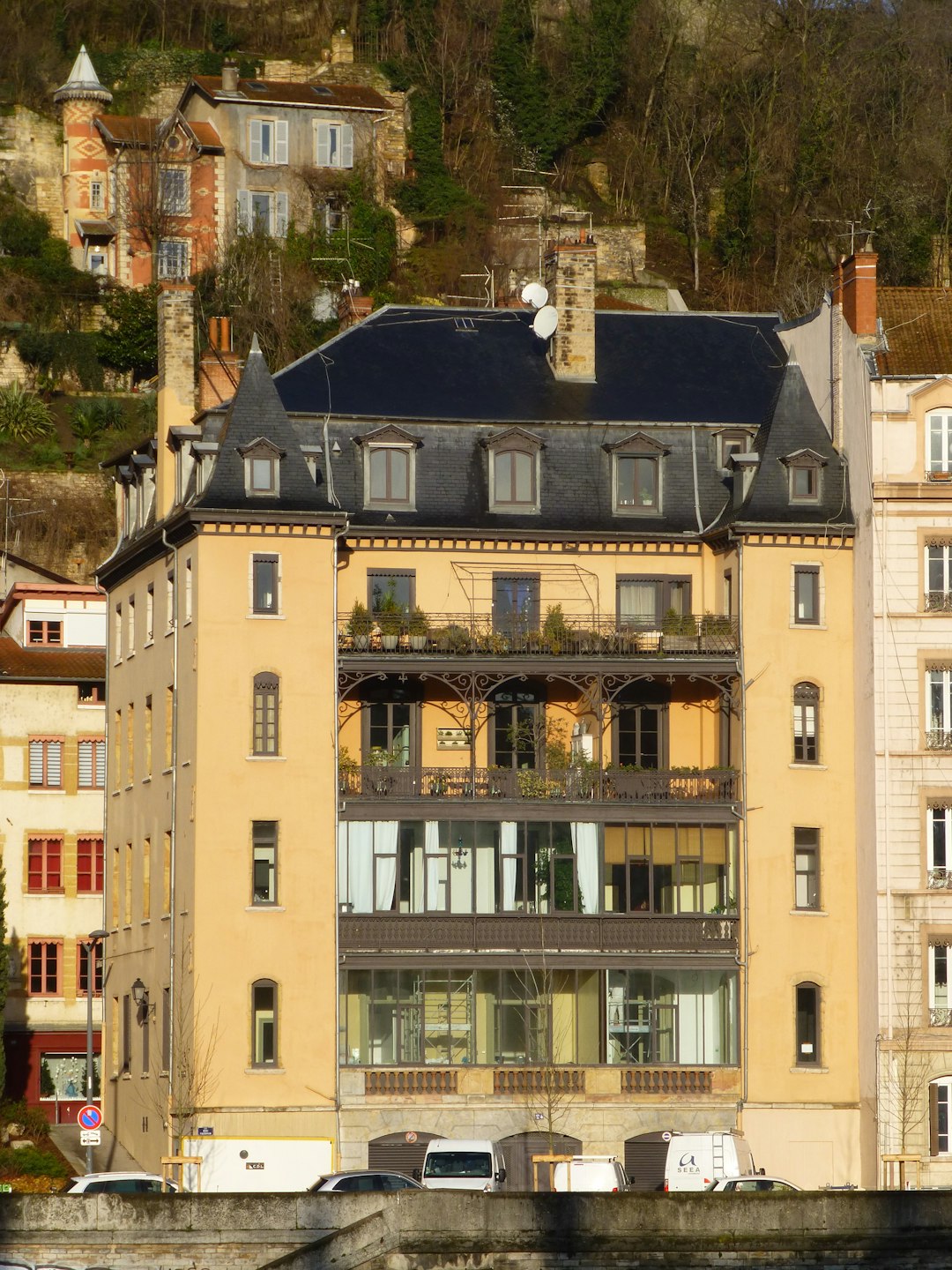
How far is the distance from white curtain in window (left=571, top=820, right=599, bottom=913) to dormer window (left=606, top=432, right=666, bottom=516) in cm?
687

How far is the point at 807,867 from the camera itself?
2216 inches

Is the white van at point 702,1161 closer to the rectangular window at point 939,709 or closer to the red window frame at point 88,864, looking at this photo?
the rectangular window at point 939,709

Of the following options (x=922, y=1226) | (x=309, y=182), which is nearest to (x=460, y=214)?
(x=309, y=182)

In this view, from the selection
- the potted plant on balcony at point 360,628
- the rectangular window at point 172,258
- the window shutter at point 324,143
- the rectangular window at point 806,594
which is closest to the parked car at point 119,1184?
the potted plant on balcony at point 360,628

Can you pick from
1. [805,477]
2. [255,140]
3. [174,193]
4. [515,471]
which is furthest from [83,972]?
[255,140]

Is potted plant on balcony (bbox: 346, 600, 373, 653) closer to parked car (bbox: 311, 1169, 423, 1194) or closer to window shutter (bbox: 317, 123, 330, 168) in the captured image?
parked car (bbox: 311, 1169, 423, 1194)

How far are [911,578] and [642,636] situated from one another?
5.49 m

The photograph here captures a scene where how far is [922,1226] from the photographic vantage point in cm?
3909

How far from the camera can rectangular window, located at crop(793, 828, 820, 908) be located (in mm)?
56125

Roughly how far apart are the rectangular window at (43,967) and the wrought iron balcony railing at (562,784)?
53.1ft

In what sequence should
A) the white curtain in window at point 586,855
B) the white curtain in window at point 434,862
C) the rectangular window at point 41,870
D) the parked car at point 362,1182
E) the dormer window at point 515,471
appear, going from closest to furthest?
the parked car at point 362,1182 < the white curtain in window at point 434,862 < the white curtain in window at point 586,855 < the dormer window at point 515,471 < the rectangular window at point 41,870

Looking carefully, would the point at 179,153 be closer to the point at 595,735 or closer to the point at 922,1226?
the point at 595,735

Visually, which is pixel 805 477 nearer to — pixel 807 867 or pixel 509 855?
pixel 807 867

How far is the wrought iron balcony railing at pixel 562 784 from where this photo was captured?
5575 cm
